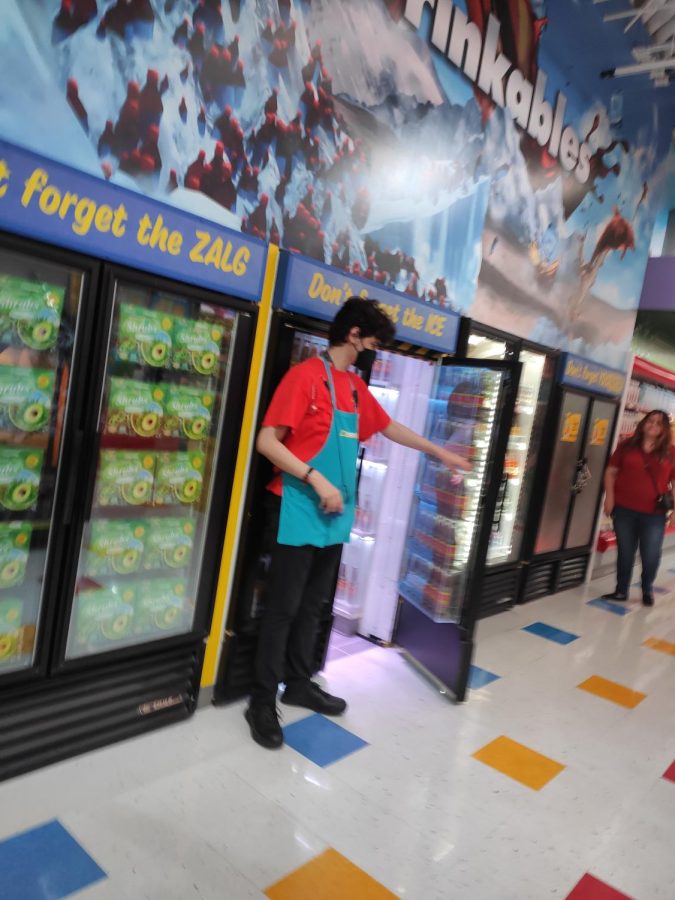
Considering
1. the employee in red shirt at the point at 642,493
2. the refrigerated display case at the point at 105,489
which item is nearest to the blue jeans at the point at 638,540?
the employee in red shirt at the point at 642,493

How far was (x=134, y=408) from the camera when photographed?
2455mm

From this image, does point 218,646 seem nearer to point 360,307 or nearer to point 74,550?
point 74,550

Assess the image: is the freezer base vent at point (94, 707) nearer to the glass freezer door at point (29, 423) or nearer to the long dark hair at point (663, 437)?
the glass freezer door at point (29, 423)

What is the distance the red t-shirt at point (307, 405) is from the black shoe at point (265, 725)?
1.10 m

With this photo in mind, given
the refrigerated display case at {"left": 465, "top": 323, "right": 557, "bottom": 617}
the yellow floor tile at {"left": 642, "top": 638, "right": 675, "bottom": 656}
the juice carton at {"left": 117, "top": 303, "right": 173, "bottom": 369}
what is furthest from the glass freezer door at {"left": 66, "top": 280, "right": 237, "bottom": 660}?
Result: the yellow floor tile at {"left": 642, "top": 638, "right": 675, "bottom": 656}

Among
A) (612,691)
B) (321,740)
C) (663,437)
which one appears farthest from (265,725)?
(663,437)

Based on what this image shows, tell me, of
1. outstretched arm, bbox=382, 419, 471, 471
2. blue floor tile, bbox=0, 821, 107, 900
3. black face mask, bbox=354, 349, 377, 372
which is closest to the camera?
blue floor tile, bbox=0, 821, 107, 900

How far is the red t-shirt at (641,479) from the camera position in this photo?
561cm

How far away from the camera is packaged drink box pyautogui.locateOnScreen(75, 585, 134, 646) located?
249cm

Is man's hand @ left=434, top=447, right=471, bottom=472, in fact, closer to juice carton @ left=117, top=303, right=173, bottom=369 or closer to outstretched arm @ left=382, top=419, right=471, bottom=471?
outstretched arm @ left=382, top=419, right=471, bottom=471

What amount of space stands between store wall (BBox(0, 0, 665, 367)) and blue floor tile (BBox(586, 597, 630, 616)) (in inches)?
90.5

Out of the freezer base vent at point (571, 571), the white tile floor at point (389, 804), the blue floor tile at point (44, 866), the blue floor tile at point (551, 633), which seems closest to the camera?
the blue floor tile at point (44, 866)

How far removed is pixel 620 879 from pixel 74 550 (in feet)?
7.24

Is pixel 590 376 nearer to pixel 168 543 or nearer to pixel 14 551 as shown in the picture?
pixel 168 543
